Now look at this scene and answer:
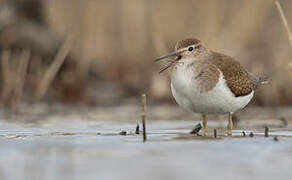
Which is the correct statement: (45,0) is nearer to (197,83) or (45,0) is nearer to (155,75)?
(155,75)

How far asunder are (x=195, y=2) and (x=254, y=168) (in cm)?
843

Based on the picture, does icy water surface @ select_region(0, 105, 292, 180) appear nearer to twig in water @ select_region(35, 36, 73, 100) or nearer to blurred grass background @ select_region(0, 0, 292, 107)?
twig in water @ select_region(35, 36, 73, 100)

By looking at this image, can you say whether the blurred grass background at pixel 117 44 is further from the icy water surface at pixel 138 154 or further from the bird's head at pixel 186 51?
the icy water surface at pixel 138 154

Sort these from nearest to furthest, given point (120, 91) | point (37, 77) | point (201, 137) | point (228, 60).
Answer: point (201, 137), point (228, 60), point (37, 77), point (120, 91)

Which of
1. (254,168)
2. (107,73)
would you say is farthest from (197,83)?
(107,73)

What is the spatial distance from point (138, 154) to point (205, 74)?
170 cm

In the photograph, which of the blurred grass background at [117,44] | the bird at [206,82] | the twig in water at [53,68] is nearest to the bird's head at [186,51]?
the bird at [206,82]

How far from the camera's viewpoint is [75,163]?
201 inches

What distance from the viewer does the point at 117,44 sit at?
13625mm

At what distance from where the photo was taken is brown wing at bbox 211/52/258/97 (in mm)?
7082

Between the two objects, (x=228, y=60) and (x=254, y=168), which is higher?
(x=228, y=60)

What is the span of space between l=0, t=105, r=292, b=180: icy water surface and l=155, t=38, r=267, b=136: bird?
0.35 metres

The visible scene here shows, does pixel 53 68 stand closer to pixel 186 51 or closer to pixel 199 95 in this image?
pixel 186 51

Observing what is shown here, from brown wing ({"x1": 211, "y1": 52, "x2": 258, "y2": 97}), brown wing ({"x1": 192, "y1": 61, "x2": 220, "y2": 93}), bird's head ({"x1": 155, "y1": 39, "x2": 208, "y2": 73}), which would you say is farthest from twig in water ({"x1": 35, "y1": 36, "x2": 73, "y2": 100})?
brown wing ({"x1": 192, "y1": 61, "x2": 220, "y2": 93})
